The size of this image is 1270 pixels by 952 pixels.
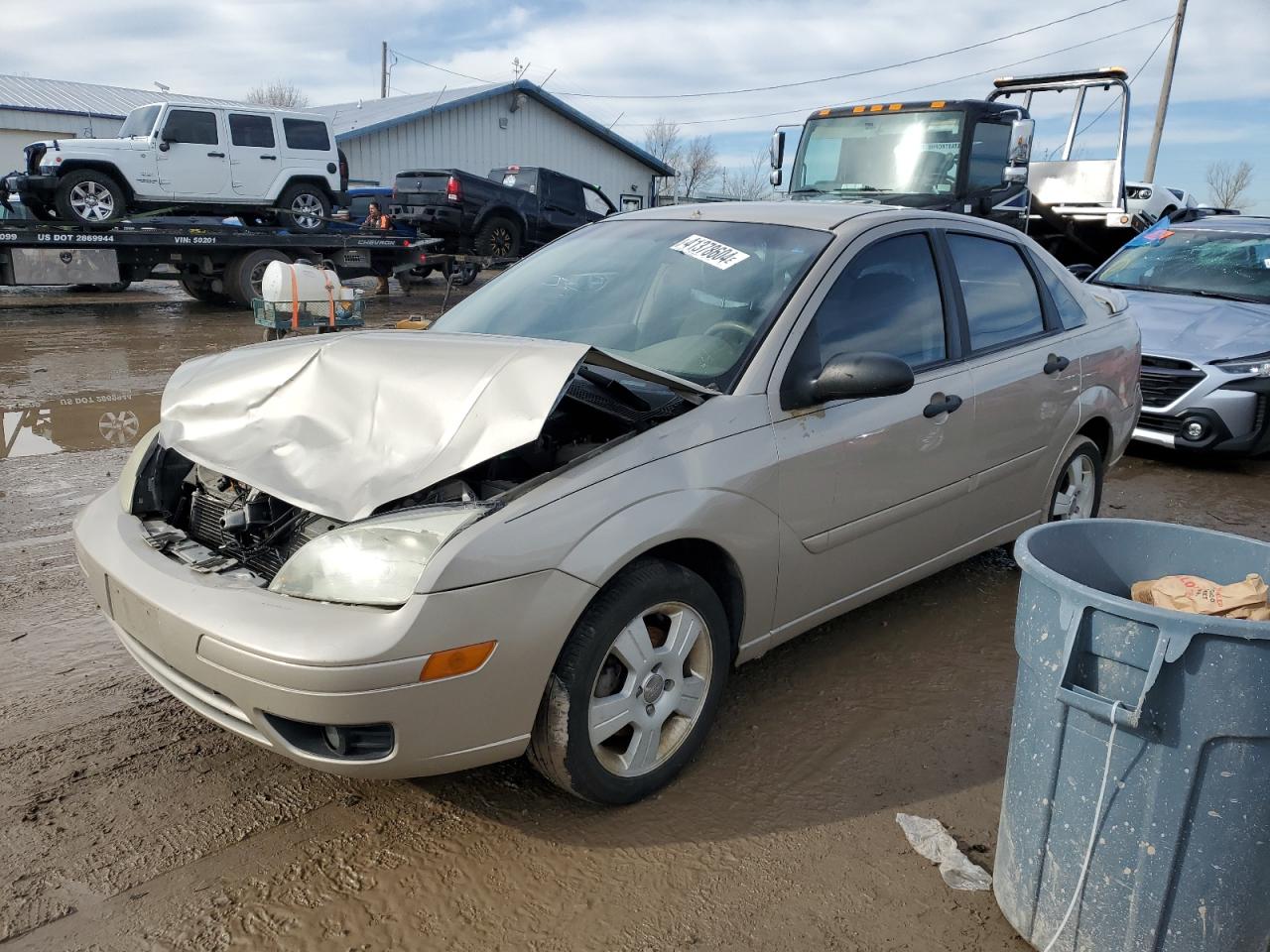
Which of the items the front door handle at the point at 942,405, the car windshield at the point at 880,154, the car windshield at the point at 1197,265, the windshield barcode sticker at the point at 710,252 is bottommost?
the front door handle at the point at 942,405

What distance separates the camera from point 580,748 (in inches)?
103

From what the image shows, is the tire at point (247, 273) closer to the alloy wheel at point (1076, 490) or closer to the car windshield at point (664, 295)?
the car windshield at point (664, 295)

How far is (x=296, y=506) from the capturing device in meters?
2.81

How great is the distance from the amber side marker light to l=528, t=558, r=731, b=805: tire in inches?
9.7

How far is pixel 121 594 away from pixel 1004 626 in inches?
132

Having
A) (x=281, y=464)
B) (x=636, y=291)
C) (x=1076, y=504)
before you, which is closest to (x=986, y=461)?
(x=1076, y=504)

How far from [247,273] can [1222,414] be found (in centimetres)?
1245

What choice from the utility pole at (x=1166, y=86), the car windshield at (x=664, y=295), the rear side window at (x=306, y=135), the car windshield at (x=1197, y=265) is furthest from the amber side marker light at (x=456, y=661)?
the utility pole at (x=1166, y=86)

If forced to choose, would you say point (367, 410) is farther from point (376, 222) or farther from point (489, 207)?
point (489, 207)

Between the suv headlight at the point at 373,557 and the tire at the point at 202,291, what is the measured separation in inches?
538

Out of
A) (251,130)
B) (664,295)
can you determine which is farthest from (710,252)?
(251,130)

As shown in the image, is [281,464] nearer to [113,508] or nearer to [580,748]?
[113,508]

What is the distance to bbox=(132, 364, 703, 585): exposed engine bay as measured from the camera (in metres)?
2.73

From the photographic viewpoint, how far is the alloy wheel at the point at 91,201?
14461 millimetres
